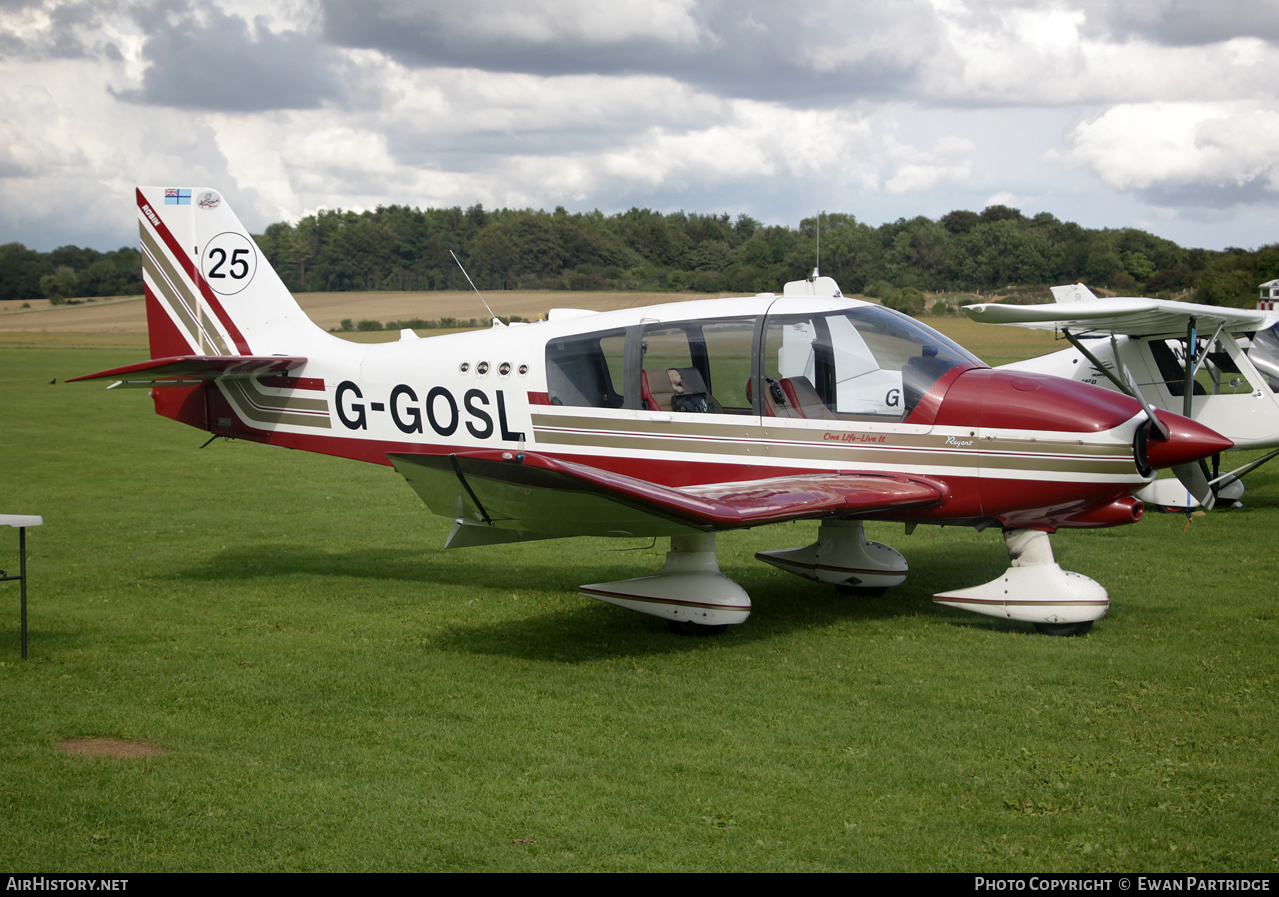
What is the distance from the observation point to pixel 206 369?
28.8 ft

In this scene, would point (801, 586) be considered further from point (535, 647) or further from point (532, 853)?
point (532, 853)

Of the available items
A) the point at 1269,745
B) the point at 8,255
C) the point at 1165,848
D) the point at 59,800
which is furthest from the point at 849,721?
the point at 8,255

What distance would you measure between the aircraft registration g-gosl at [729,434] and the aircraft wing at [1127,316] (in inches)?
18.7

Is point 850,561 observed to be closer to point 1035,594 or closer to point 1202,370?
point 1035,594

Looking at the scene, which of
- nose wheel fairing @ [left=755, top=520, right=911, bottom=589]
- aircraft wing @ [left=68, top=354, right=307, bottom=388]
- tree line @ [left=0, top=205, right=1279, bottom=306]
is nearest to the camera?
nose wheel fairing @ [left=755, top=520, right=911, bottom=589]

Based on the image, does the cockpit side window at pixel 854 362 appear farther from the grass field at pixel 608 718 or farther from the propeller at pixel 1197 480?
the propeller at pixel 1197 480

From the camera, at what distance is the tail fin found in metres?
9.50

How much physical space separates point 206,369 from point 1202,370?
38.9 feet

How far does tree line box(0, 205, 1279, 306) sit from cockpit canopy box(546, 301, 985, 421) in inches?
985

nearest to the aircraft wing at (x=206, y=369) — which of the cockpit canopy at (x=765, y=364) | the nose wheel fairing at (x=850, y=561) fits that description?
the cockpit canopy at (x=765, y=364)

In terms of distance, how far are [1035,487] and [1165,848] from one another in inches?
129

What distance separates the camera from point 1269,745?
4.94 meters

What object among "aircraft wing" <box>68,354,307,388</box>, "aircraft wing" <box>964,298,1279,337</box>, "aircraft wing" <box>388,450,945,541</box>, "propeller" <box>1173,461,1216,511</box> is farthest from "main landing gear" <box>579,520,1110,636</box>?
"propeller" <box>1173,461,1216,511</box>

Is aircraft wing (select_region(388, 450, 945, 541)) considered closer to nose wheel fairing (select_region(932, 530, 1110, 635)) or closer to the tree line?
nose wheel fairing (select_region(932, 530, 1110, 635))
